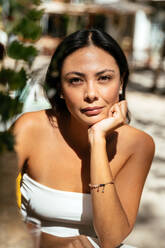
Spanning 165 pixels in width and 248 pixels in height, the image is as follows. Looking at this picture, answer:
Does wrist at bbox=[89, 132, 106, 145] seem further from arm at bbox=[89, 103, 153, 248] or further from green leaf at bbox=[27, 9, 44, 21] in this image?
green leaf at bbox=[27, 9, 44, 21]

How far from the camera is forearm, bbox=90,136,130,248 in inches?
55.8

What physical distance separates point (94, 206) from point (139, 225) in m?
2.05

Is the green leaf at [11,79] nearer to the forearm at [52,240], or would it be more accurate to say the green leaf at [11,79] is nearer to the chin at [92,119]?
the chin at [92,119]

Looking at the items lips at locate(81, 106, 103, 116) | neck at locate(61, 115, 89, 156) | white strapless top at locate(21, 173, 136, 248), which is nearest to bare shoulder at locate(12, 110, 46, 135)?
neck at locate(61, 115, 89, 156)

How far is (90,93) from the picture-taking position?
1440 mm

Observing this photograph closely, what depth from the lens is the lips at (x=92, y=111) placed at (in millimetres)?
1476

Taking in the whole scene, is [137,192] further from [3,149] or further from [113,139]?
[3,149]

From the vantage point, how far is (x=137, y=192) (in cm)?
158

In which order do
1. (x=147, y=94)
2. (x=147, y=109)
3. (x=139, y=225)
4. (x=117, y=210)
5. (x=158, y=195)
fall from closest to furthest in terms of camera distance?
(x=117, y=210) → (x=139, y=225) → (x=158, y=195) → (x=147, y=109) → (x=147, y=94)

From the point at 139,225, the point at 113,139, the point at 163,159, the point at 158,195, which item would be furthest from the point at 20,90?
the point at 163,159

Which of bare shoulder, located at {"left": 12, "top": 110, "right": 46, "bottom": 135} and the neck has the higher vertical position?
bare shoulder, located at {"left": 12, "top": 110, "right": 46, "bottom": 135}

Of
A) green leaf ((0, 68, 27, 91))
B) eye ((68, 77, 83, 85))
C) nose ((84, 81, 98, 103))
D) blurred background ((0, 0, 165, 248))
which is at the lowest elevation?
blurred background ((0, 0, 165, 248))

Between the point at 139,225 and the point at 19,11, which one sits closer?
the point at 19,11

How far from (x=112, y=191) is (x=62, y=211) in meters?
0.33
